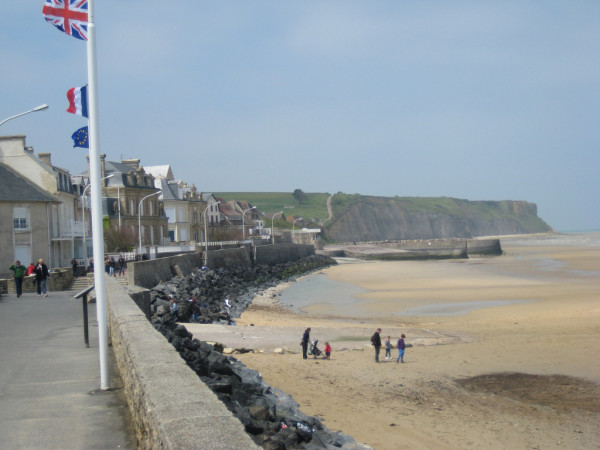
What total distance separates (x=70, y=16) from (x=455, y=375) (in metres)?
11.1

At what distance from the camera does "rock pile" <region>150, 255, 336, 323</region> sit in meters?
22.9

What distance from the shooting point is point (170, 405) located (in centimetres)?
412

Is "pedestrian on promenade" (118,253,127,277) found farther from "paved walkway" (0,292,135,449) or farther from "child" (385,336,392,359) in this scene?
"paved walkway" (0,292,135,449)

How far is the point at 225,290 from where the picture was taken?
3428cm

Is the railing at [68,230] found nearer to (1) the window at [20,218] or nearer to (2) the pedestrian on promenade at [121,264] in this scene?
(2) the pedestrian on promenade at [121,264]

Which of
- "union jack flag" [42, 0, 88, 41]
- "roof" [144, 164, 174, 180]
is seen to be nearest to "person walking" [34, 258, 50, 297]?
"union jack flag" [42, 0, 88, 41]

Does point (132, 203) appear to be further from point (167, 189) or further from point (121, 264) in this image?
point (121, 264)

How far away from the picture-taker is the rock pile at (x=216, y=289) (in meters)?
22.9

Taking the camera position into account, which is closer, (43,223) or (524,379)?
(524,379)

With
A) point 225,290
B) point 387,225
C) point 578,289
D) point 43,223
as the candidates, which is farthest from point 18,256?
point 387,225

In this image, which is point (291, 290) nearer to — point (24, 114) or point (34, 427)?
point (24, 114)

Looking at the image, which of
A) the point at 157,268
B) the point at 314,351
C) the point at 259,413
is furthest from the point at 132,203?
the point at 259,413

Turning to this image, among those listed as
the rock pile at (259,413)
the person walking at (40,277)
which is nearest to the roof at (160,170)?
the person walking at (40,277)

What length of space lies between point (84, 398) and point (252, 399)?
215cm
